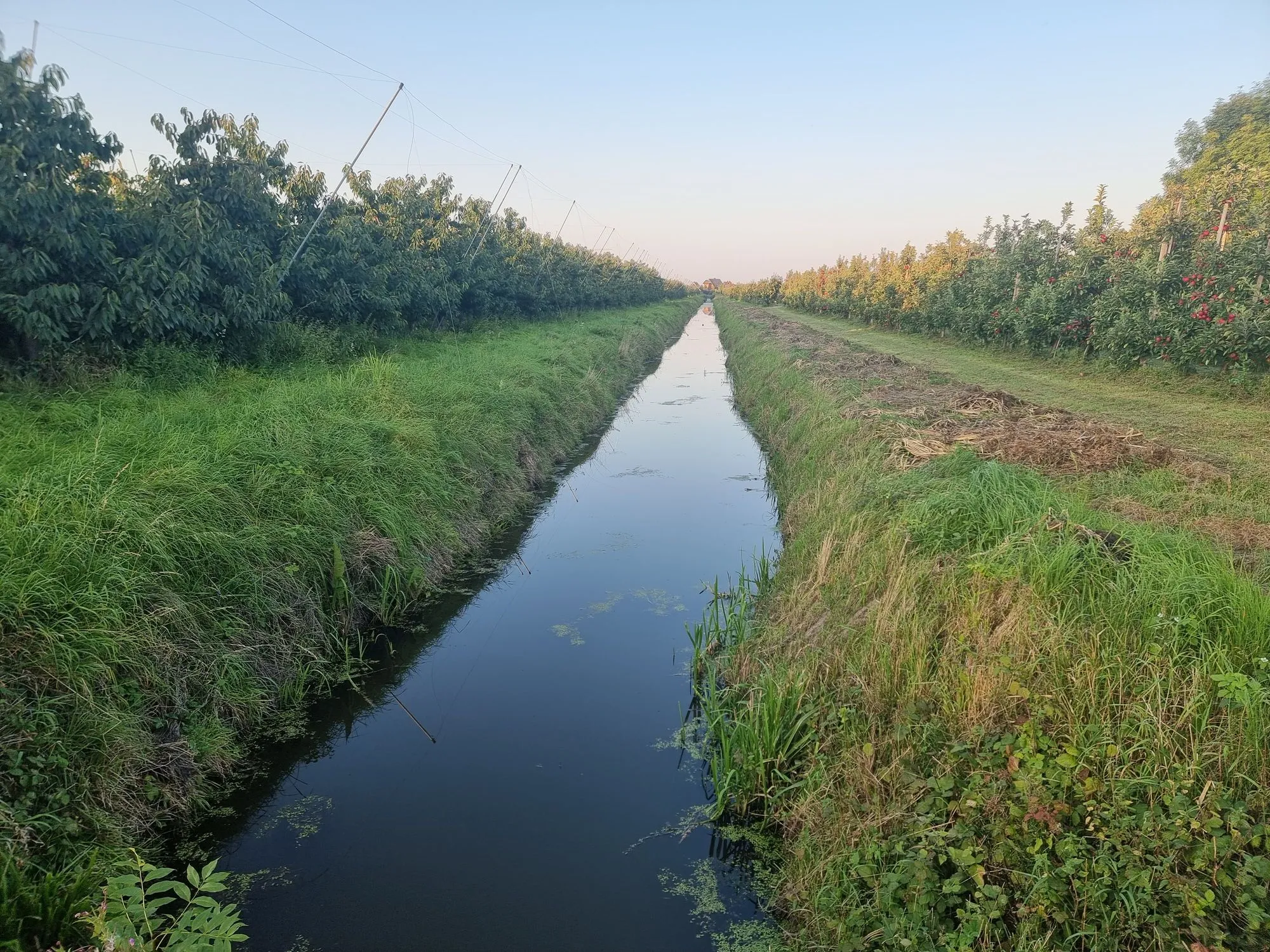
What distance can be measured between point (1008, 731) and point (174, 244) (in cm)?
972

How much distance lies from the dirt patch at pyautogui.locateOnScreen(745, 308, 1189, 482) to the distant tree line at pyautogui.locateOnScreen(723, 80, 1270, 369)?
11.9ft

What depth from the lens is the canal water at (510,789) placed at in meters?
3.50

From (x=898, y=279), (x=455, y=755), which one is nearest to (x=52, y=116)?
(x=455, y=755)

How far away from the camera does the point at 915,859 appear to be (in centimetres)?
286

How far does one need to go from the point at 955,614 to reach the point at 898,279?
3142 cm

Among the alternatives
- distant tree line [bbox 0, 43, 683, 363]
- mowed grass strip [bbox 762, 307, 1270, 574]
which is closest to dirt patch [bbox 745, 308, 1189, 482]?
mowed grass strip [bbox 762, 307, 1270, 574]

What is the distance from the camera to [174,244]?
8.16m

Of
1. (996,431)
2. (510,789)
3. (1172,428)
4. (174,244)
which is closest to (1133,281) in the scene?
(1172,428)

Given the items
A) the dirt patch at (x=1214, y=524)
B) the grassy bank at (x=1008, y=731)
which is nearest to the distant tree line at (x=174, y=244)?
the grassy bank at (x=1008, y=731)

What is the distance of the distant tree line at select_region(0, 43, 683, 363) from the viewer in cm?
683

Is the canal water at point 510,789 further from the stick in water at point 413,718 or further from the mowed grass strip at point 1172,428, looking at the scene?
the mowed grass strip at point 1172,428

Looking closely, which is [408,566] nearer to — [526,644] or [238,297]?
[526,644]

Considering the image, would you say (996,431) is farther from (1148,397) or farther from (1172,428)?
(1148,397)

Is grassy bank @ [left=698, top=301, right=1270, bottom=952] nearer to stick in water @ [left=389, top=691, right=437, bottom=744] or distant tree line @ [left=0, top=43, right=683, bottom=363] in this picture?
stick in water @ [left=389, top=691, right=437, bottom=744]
